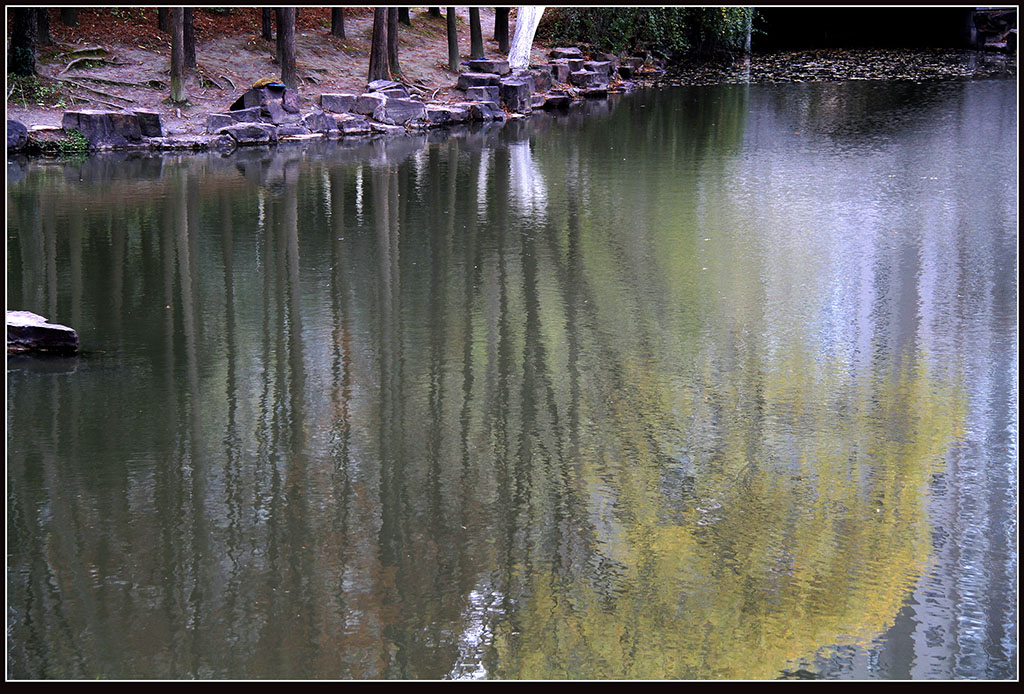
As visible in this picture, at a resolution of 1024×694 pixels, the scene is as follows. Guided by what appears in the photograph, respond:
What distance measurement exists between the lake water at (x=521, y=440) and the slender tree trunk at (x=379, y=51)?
39.9ft

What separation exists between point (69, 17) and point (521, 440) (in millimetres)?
23821

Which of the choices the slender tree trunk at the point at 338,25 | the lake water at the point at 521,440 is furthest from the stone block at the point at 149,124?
the slender tree trunk at the point at 338,25

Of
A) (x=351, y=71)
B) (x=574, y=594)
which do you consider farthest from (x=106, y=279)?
(x=351, y=71)

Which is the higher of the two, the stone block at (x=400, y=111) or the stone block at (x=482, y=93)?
the stone block at (x=482, y=93)

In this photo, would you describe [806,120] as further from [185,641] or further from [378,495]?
[185,641]

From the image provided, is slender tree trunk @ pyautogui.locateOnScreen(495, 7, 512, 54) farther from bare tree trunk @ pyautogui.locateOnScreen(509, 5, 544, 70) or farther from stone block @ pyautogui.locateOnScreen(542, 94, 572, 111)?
stone block @ pyautogui.locateOnScreen(542, 94, 572, 111)

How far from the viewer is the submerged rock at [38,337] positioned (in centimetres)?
854

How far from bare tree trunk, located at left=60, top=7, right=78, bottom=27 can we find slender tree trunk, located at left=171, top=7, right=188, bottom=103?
4842 mm

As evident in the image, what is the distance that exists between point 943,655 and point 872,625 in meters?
0.32

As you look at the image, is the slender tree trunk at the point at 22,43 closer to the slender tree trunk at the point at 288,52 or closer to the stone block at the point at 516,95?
the slender tree trunk at the point at 288,52

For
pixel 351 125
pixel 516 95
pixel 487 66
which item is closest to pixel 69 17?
pixel 351 125

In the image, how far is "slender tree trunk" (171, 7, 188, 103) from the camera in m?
22.0

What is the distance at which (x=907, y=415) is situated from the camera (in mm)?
7195

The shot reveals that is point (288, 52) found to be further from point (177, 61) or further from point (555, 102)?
point (555, 102)
